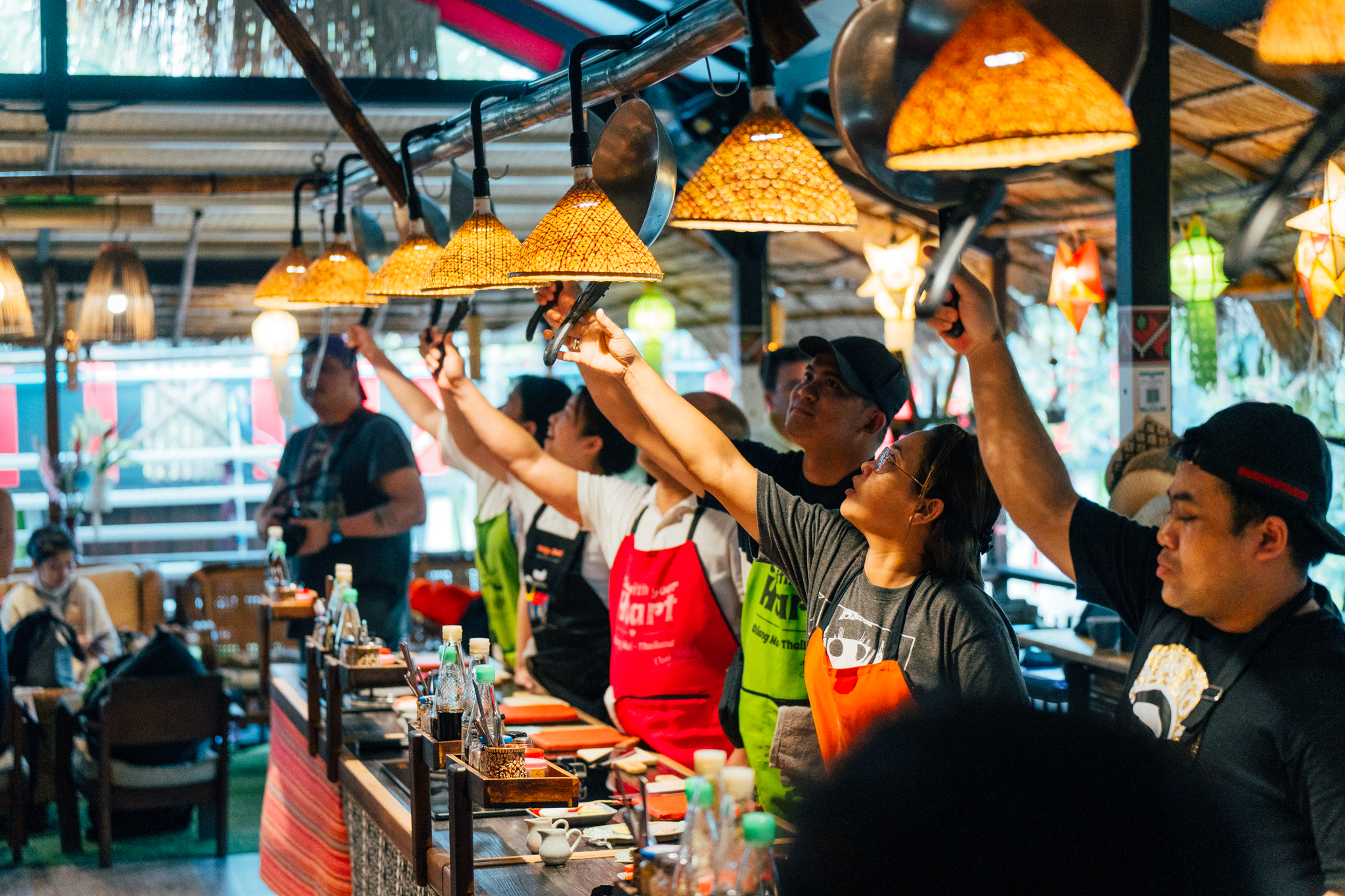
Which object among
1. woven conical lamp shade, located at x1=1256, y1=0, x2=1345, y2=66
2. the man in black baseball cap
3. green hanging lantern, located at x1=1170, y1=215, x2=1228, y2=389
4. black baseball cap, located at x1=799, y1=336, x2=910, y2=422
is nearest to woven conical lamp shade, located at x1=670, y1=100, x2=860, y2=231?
the man in black baseball cap

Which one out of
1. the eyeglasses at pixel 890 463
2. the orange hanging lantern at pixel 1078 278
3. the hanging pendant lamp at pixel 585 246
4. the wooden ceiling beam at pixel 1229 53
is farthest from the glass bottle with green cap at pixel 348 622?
the orange hanging lantern at pixel 1078 278

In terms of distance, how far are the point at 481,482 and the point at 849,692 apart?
2.57 m

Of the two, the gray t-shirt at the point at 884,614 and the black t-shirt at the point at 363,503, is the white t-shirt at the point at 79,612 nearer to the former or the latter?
the black t-shirt at the point at 363,503

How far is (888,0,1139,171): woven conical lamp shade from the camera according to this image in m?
1.10

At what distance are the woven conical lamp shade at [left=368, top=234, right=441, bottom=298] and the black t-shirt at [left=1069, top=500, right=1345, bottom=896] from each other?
65.1 inches

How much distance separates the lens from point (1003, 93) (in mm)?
1110

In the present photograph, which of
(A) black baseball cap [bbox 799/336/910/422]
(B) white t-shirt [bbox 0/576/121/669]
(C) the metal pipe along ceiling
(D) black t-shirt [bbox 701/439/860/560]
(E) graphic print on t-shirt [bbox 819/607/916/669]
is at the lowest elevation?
(B) white t-shirt [bbox 0/576/121/669]

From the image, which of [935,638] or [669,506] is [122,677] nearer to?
[669,506]

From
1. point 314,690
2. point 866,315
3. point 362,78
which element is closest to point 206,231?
point 362,78

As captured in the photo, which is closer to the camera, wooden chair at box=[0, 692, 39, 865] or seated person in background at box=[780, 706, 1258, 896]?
seated person in background at box=[780, 706, 1258, 896]

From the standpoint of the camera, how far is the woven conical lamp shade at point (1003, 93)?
43.4 inches

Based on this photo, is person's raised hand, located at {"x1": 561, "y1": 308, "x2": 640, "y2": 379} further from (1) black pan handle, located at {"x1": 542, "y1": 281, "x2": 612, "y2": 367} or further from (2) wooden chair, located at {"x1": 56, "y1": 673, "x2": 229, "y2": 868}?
(2) wooden chair, located at {"x1": 56, "y1": 673, "x2": 229, "y2": 868}

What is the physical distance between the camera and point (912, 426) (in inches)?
236

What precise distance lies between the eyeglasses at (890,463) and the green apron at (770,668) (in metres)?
0.38
